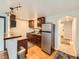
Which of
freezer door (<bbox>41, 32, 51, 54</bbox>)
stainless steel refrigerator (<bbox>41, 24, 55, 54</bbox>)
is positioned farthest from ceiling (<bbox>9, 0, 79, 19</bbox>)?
freezer door (<bbox>41, 32, 51, 54</bbox>)

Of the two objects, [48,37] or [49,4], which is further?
[48,37]

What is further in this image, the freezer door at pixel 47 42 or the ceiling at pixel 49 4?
the freezer door at pixel 47 42

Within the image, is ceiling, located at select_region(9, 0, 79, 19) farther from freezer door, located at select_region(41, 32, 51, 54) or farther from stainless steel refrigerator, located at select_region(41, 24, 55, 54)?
freezer door, located at select_region(41, 32, 51, 54)

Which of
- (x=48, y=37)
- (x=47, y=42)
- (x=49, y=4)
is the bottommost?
(x=47, y=42)

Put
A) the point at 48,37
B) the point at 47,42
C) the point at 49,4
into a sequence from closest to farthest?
the point at 49,4, the point at 48,37, the point at 47,42

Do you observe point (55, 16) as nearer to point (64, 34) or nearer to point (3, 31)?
point (3, 31)

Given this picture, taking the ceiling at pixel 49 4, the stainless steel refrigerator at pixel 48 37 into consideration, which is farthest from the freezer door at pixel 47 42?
the ceiling at pixel 49 4

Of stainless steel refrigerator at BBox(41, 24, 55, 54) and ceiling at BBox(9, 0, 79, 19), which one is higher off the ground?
ceiling at BBox(9, 0, 79, 19)

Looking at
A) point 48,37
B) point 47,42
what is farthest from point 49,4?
point 47,42

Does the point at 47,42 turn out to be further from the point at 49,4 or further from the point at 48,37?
the point at 49,4

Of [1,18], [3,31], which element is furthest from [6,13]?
[3,31]

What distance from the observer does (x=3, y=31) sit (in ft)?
18.2

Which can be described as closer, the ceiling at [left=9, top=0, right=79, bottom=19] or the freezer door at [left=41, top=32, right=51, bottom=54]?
the ceiling at [left=9, top=0, right=79, bottom=19]

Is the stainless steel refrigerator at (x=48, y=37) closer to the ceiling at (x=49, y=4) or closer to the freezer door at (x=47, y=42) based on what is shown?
the freezer door at (x=47, y=42)
